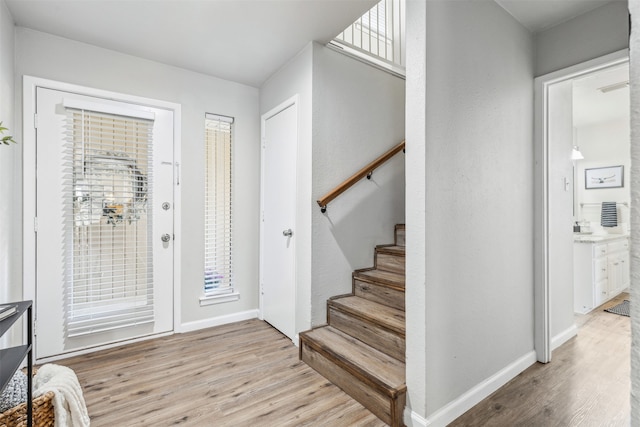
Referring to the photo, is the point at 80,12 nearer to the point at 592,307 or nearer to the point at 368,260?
the point at 368,260

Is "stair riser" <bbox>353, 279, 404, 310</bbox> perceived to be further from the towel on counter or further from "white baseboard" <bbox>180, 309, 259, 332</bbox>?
the towel on counter

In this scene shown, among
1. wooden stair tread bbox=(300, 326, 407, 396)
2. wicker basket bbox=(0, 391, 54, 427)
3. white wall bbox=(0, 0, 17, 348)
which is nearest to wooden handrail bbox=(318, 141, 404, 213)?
wooden stair tread bbox=(300, 326, 407, 396)

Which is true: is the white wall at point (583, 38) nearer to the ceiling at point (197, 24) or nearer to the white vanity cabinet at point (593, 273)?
the ceiling at point (197, 24)

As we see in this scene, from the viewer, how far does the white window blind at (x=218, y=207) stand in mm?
3160

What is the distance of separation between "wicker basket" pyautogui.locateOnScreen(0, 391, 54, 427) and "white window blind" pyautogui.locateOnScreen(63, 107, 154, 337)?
47.7 inches

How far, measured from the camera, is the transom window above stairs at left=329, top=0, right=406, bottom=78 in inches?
111

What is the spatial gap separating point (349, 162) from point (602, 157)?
442 centimetres

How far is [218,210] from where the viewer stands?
10.6 feet

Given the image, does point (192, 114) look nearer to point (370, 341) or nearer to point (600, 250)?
point (370, 341)

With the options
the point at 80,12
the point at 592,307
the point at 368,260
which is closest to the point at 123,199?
the point at 80,12

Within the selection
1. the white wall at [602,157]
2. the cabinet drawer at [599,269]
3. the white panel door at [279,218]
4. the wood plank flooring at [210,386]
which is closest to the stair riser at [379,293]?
the white panel door at [279,218]

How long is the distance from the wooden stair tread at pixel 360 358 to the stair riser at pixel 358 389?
46mm

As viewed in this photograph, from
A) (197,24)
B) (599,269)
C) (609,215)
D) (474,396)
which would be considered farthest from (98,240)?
(609,215)

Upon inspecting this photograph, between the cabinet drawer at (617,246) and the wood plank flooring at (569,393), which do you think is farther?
the cabinet drawer at (617,246)
